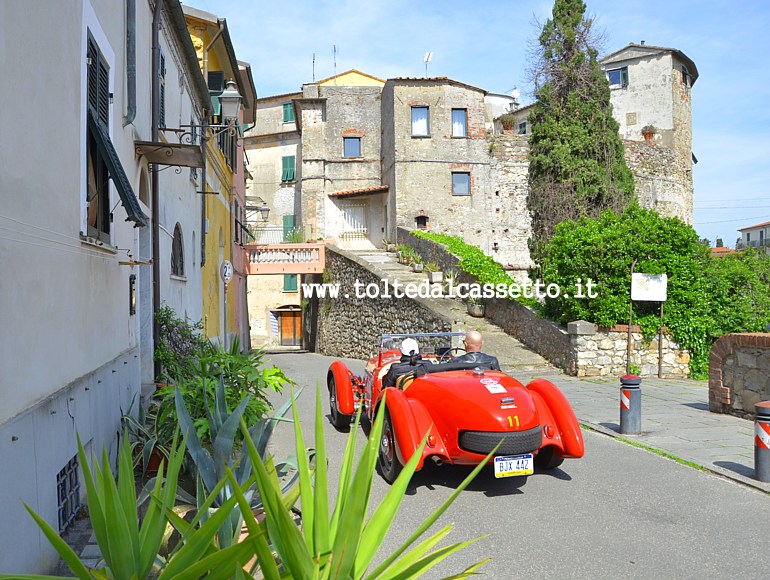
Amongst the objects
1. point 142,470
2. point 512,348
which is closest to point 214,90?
point 512,348

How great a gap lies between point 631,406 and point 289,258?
1961cm

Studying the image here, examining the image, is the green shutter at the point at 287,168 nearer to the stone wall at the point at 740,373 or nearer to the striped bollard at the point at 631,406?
the stone wall at the point at 740,373

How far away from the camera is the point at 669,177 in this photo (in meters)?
34.4

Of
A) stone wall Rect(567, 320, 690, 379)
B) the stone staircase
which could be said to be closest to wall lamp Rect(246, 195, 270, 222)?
the stone staircase

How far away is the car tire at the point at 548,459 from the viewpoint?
6695 mm

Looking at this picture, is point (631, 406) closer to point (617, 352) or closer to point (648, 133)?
point (617, 352)

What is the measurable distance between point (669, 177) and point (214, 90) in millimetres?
25573

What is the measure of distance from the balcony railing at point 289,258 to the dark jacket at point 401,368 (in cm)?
1918

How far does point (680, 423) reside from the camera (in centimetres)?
932

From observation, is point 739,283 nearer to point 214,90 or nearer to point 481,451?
point 481,451

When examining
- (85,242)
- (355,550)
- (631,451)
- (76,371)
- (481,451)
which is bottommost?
(631,451)

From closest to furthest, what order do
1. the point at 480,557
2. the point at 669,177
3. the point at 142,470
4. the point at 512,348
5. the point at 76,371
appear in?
the point at 480,557
the point at 76,371
the point at 142,470
the point at 512,348
the point at 669,177

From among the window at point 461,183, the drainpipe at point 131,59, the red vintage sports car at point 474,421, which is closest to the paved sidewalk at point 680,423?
the red vintage sports car at point 474,421

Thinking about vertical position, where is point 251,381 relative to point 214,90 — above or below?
below
